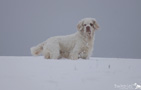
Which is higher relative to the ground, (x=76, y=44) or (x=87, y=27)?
(x=87, y=27)

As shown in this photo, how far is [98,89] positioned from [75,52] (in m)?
2.08

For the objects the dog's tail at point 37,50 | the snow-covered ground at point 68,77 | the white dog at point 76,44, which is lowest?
the dog's tail at point 37,50

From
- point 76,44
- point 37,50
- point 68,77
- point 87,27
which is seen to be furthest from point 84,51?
point 68,77

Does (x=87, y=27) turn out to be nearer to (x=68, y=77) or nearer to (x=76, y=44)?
(x=76, y=44)

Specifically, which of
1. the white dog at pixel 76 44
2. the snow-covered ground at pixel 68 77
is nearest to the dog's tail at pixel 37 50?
the white dog at pixel 76 44

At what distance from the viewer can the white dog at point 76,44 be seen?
3.22m

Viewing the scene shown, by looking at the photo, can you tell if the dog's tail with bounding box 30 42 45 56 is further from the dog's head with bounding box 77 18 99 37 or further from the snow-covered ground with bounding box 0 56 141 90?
the snow-covered ground with bounding box 0 56 141 90

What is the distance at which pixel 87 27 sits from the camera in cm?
322

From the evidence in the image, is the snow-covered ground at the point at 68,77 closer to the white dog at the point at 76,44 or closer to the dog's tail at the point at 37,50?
the white dog at the point at 76,44

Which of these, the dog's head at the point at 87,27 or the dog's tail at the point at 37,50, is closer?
the dog's head at the point at 87,27

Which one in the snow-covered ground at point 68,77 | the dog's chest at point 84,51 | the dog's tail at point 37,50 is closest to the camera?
the snow-covered ground at point 68,77

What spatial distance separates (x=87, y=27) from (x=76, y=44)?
10.3 inches

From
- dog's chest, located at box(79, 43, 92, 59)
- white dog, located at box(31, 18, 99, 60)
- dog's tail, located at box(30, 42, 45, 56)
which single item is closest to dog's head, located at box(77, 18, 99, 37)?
white dog, located at box(31, 18, 99, 60)

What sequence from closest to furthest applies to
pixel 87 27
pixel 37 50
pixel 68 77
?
pixel 68 77, pixel 87 27, pixel 37 50
